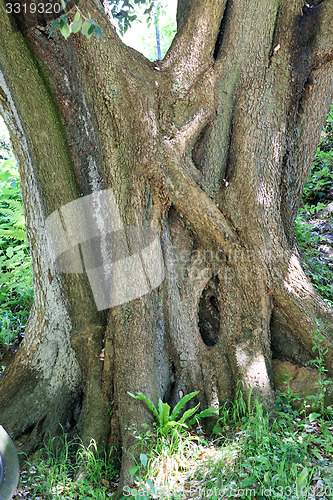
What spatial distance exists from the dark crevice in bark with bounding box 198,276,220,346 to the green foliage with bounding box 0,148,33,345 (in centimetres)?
257

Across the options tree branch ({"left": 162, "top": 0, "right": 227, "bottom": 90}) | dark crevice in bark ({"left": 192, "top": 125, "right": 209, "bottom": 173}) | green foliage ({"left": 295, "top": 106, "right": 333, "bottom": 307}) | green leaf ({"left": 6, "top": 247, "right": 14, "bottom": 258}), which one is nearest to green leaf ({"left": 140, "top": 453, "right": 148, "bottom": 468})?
dark crevice in bark ({"left": 192, "top": 125, "right": 209, "bottom": 173})

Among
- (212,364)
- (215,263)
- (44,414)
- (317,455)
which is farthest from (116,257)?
(317,455)

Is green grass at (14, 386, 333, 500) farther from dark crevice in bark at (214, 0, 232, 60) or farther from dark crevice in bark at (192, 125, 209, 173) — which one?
dark crevice in bark at (214, 0, 232, 60)

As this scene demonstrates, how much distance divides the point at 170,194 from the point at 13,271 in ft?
11.5

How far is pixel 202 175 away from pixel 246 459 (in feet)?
7.14

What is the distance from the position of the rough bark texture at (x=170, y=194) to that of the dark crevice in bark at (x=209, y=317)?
0.04 feet

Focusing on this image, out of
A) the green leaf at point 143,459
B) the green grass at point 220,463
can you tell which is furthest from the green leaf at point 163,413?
the green leaf at point 143,459

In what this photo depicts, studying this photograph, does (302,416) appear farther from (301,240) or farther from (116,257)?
(301,240)

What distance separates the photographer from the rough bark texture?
3381mm

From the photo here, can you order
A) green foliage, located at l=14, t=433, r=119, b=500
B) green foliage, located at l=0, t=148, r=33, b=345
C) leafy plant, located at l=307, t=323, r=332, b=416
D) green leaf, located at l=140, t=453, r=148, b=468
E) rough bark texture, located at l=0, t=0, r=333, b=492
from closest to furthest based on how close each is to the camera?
1. green leaf, located at l=140, t=453, r=148, b=468
2. green foliage, located at l=14, t=433, r=119, b=500
3. leafy plant, located at l=307, t=323, r=332, b=416
4. rough bark texture, located at l=0, t=0, r=333, b=492
5. green foliage, located at l=0, t=148, r=33, b=345

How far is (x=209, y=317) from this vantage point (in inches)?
145

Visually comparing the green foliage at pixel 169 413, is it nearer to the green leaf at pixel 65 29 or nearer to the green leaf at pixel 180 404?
the green leaf at pixel 180 404

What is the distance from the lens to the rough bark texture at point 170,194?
3381 mm

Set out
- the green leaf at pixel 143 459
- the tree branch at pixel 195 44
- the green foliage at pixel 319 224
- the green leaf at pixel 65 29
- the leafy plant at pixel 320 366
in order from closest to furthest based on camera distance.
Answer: the green leaf at pixel 65 29
the green leaf at pixel 143 459
the leafy plant at pixel 320 366
the tree branch at pixel 195 44
the green foliage at pixel 319 224
